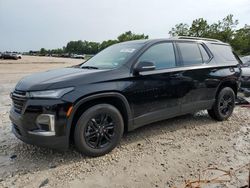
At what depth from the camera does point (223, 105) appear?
5461 millimetres

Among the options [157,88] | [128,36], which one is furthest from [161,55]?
[128,36]

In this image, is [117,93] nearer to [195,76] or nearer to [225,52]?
[195,76]

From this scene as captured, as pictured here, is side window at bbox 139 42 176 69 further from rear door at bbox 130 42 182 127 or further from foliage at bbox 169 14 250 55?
foliage at bbox 169 14 250 55

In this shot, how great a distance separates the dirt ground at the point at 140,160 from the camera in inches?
123

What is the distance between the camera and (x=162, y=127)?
501cm

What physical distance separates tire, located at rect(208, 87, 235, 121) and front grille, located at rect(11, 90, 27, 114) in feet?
12.3

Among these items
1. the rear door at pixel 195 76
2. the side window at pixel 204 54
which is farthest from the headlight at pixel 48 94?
the side window at pixel 204 54

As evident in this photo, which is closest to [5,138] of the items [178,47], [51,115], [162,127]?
[51,115]

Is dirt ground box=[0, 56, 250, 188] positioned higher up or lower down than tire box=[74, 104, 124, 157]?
lower down

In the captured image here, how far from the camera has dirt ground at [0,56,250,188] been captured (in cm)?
313

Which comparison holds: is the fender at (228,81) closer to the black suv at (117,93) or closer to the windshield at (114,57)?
the black suv at (117,93)

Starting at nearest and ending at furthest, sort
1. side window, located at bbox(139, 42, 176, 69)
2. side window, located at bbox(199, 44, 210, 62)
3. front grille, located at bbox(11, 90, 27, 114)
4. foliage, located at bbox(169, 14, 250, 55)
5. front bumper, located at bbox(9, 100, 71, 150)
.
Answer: front bumper, located at bbox(9, 100, 71, 150), front grille, located at bbox(11, 90, 27, 114), side window, located at bbox(139, 42, 176, 69), side window, located at bbox(199, 44, 210, 62), foliage, located at bbox(169, 14, 250, 55)

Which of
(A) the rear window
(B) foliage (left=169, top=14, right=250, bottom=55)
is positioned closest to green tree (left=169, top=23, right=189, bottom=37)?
(B) foliage (left=169, top=14, right=250, bottom=55)

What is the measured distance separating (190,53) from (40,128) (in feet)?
10.0
